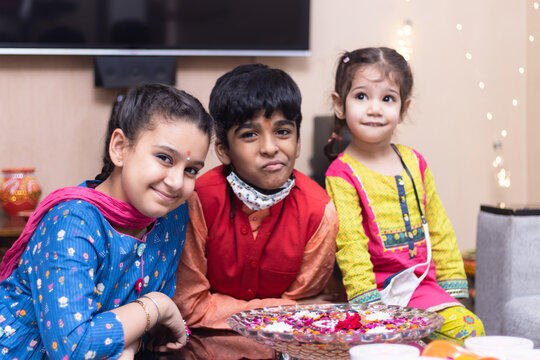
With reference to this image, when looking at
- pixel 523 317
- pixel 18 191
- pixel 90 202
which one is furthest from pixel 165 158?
pixel 18 191

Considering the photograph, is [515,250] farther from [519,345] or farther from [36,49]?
[36,49]

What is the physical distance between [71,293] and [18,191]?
187 cm

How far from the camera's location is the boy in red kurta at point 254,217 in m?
1.30

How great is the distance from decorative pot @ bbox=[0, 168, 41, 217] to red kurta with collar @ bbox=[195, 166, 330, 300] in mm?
1544

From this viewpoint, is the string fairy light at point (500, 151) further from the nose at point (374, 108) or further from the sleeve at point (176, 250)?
the sleeve at point (176, 250)

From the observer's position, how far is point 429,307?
142cm

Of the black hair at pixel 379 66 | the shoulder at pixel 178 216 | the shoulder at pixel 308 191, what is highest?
the black hair at pixel 379 66

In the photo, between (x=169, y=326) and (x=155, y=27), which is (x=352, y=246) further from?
(x=155, y=27)

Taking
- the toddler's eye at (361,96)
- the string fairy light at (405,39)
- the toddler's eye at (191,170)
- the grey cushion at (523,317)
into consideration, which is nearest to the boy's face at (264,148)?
the toddler's eye at (191,170)

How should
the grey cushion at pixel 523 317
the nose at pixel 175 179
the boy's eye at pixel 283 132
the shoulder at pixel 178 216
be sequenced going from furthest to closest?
the grey cushion at pixel 523 317 → the boy's eye at pixel 283 132 → the shoulder at pixel 178 216 → the nose at pixel 175 179

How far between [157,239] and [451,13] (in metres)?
2.47

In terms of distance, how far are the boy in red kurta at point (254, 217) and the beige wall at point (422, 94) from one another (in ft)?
5.17

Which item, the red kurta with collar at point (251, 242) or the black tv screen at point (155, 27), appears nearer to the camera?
the red kurta with collar at point (251, 242)

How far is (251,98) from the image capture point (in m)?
1.30
